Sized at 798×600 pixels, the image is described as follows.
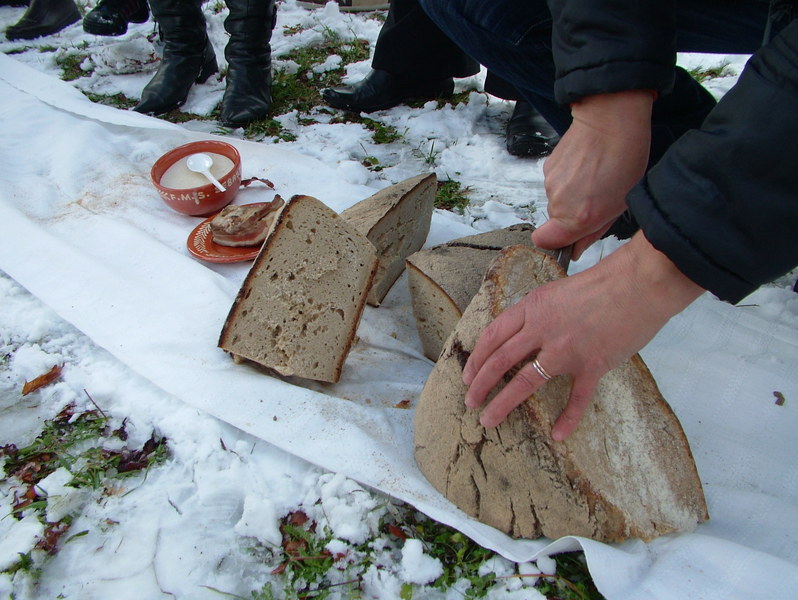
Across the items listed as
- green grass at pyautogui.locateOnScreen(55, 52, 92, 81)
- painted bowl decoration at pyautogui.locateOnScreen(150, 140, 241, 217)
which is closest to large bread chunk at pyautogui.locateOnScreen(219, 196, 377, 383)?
painted bowl decoration at pyautogui.locateOnScreen(150, 140, 241, 217)

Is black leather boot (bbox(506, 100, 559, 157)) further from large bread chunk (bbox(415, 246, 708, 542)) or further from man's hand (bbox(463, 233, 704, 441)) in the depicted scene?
man's hand (bbox(463, 233, 704, 441))

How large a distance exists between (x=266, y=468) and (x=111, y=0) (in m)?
4.47

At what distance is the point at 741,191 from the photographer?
0.95 meters

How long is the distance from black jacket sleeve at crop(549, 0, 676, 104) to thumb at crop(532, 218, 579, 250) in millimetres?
328

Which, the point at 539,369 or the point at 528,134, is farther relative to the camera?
the point at 528,134

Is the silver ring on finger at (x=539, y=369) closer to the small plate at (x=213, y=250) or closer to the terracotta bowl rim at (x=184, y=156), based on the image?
the small plate at (x=213, y=250)

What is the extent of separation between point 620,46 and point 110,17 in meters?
4.42

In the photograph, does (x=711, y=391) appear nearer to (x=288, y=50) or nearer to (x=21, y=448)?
(x=21, y=448)

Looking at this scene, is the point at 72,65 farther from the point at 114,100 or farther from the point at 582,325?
the point at 582,325

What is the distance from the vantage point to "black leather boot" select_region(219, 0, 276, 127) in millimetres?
3418

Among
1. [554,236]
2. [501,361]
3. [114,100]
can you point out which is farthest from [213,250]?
[114,100]

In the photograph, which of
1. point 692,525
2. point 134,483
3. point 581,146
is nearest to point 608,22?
point 581,146

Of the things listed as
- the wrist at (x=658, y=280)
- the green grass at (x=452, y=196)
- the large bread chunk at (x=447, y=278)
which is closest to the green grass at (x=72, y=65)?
the green grass at (x=452, y=196)

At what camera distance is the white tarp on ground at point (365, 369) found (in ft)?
4.12
